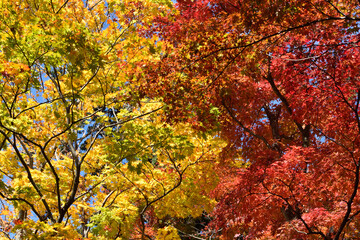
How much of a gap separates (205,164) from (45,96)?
535 cm

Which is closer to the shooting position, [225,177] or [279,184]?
[279,184]

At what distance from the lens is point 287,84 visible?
22.6 feet

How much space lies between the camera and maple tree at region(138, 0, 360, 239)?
15.6 feet

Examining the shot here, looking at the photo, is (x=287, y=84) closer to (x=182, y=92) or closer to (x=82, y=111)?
(x=182, y=92)

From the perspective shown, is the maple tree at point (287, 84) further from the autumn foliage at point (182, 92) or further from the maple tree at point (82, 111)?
the maple tree at point (82, 111)

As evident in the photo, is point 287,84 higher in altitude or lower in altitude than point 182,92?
higher

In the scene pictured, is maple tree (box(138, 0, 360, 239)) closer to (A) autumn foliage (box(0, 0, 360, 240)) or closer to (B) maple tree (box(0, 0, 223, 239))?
(A) autumn foliage (box(0, 0, 360, 240))

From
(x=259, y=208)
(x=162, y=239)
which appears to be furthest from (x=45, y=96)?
(x=259, y=208)

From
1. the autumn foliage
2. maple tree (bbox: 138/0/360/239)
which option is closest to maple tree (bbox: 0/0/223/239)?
the autumn foliage

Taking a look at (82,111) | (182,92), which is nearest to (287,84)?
(182,92)

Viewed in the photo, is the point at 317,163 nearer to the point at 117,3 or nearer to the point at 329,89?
the point at 329,89

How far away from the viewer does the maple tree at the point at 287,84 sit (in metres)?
4.75

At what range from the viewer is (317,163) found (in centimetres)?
636

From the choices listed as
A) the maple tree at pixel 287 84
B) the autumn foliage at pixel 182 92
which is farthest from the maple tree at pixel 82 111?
the maple tree at pixel 287 84
